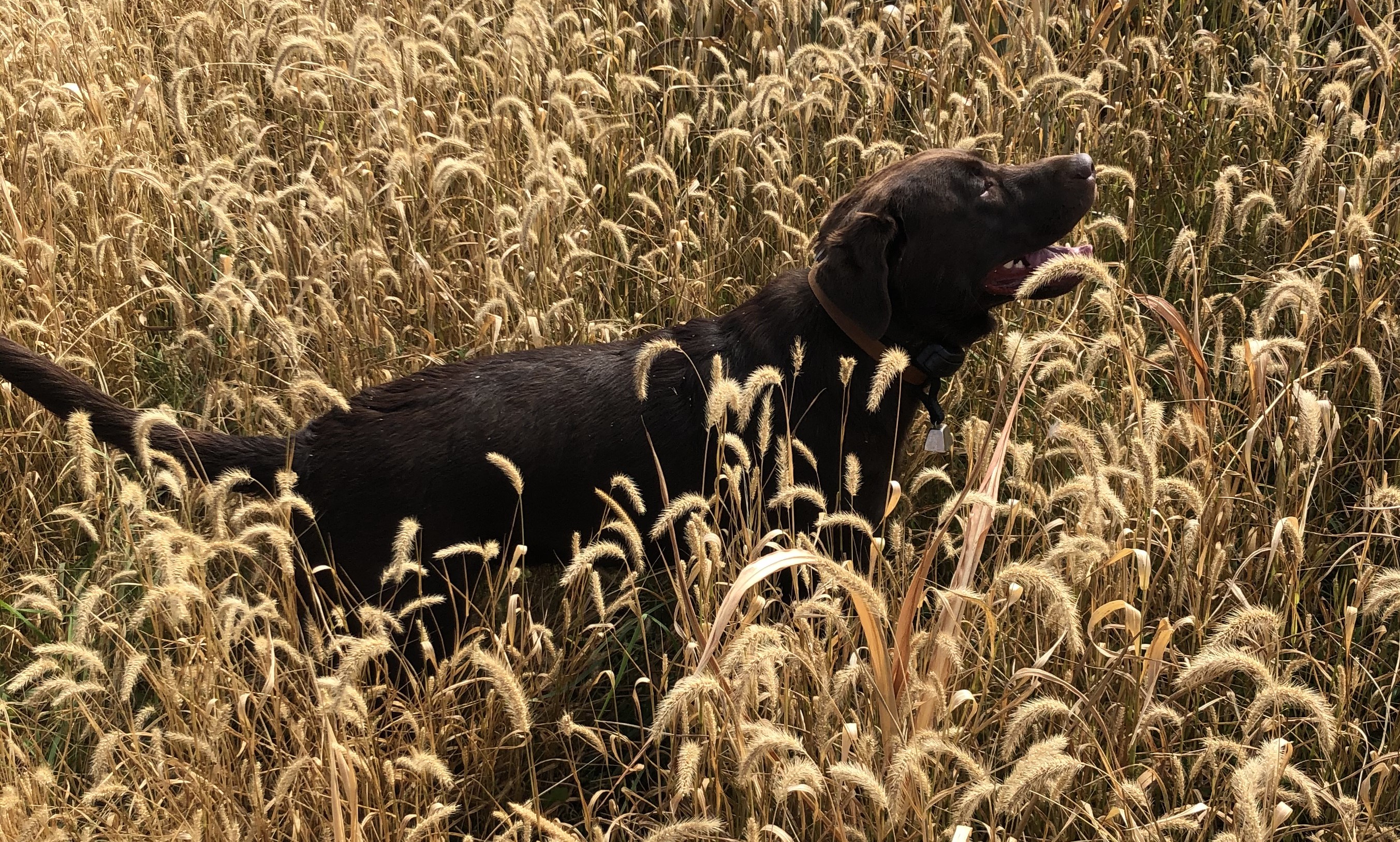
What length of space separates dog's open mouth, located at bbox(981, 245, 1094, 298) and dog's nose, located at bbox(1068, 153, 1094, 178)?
0.20 m

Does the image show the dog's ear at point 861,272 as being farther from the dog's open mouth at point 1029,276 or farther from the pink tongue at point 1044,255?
the pink tongue at point 1044,255

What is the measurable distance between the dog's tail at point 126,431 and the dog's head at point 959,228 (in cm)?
150

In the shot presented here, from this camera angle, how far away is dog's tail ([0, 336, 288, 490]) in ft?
9.21

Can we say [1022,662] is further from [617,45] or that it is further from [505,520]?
[617,45]

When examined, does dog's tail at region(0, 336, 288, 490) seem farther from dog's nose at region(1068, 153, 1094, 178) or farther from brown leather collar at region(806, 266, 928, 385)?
dog's nose at region(1068, 153, 1094, 178)

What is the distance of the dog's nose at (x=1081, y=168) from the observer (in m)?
3.39

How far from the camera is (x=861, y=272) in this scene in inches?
124

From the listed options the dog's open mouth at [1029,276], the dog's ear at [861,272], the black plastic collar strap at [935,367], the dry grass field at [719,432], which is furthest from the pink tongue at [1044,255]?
the dog's ear at [861,272]

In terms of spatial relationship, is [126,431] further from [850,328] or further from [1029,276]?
[1029,276]

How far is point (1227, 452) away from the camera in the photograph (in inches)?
126

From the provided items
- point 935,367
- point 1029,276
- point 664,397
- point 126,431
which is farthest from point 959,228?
point 126,431

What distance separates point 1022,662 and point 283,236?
2943mm

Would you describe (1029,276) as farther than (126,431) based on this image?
Yes

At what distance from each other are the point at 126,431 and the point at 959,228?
2.18 meters
